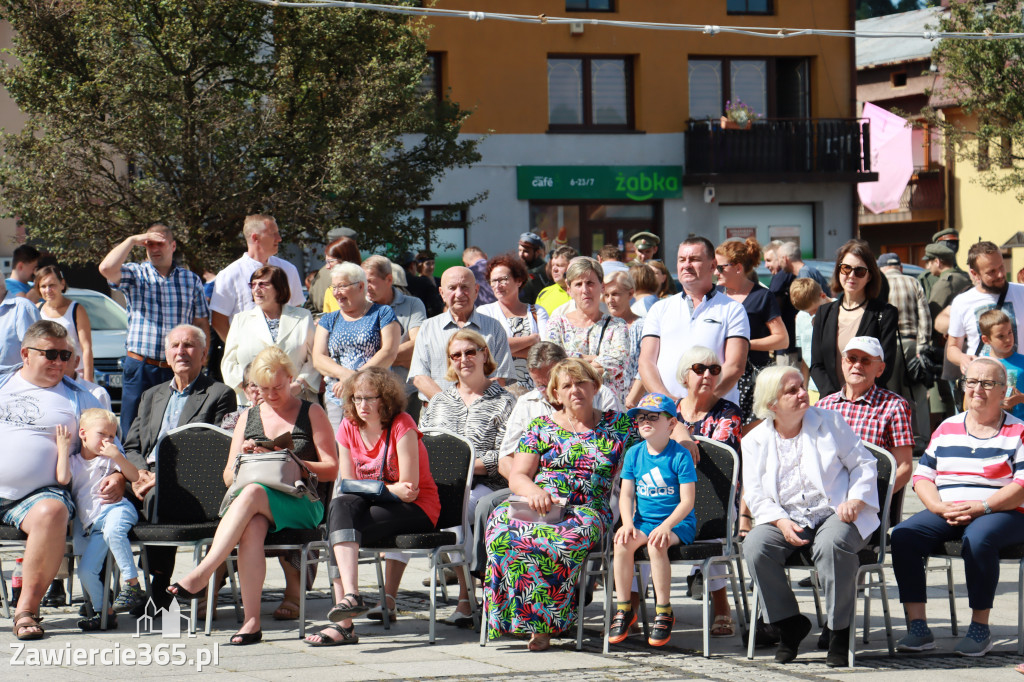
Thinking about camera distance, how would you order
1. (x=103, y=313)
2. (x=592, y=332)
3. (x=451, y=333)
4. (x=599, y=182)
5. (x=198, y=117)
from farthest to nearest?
(x=599, y=182)
(x=198, y=117)
(x=103, y=313)
(x=592, y=332)
(x=451, y=333)

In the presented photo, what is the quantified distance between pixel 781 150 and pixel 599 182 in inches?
161

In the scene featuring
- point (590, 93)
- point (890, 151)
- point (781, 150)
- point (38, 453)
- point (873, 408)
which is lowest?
point (38, 453)

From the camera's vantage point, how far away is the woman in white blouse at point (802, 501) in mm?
6473

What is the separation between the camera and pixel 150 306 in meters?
9.66

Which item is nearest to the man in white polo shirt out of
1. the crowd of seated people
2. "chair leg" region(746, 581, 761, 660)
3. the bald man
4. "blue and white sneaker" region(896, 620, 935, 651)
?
the crowd of seated people

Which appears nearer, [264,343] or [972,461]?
[972,461]

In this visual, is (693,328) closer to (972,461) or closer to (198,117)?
(972,461)

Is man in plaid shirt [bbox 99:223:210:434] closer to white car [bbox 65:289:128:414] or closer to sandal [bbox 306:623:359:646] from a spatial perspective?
sandal [bbox 306:623:359:646]

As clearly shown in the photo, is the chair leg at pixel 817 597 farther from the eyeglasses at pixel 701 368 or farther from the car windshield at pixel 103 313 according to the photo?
the car windshield at pixel 103 313

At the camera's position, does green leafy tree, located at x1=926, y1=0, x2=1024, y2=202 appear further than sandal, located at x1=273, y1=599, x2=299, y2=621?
Yes

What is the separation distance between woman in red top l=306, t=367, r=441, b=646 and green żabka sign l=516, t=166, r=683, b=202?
A: 67.2 feet

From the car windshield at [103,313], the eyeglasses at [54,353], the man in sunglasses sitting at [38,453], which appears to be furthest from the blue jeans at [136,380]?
the car windshield at [103,313]

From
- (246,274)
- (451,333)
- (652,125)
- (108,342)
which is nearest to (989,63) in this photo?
(652,125)

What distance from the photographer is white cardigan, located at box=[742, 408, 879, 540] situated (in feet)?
21.8
